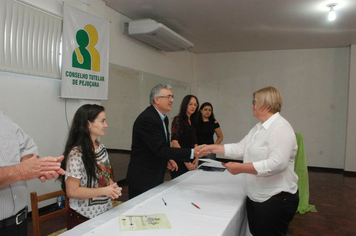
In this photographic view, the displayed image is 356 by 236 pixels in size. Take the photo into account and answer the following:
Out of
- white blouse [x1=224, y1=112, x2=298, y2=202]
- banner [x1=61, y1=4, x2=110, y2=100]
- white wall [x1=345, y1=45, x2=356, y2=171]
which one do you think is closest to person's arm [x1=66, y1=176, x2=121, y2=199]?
white blouse [x1=224, y1=112, x2=298, y2=202]

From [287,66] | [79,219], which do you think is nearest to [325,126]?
[287,66]

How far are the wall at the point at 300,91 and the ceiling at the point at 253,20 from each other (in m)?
0.47

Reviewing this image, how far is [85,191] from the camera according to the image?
4.86ft

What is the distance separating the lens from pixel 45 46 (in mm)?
3125

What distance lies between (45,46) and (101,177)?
2.20 meters

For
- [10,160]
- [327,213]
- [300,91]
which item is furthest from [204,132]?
[300,91]

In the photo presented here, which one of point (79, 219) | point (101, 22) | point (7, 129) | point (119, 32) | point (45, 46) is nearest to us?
point (7, 129)

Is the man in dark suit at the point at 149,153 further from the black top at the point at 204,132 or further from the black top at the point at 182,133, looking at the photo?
the black top at the point at 204,132

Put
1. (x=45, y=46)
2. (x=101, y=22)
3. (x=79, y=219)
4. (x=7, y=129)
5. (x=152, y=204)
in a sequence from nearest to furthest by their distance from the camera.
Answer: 1. (x=7, y=129)
2. (x=79, y=219)
3. (x=152, y=204)
4. (x=45, y=46)
5. (x=101, y=22)

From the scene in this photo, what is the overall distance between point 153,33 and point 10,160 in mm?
3578

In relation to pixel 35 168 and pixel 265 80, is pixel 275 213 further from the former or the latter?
pixel 265 80

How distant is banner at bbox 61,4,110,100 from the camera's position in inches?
131

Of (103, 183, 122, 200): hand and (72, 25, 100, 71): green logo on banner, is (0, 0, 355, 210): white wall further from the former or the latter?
(103, 183, 122, 200): hand

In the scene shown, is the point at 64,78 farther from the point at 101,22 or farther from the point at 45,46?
the point at 101,22
